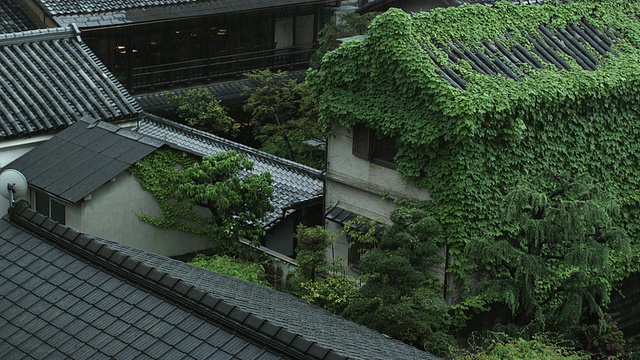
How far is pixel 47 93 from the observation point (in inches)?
1054

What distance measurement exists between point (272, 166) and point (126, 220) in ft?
19.5

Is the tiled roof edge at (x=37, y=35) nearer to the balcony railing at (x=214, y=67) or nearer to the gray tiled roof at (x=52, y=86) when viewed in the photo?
the gray tiled roof at (x=52, y=86)

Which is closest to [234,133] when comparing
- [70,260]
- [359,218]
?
[359,218]

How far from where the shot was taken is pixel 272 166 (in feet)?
96.1

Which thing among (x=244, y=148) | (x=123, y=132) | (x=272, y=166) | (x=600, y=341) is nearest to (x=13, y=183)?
(x=123, y=132)

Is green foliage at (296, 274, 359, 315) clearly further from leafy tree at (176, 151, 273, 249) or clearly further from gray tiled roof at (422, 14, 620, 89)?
gray tiled roof at (422, 14, 620, 89)

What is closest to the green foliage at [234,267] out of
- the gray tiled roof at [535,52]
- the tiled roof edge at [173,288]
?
the gray tiled roof at [535,52]

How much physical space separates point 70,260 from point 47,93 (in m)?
13.3

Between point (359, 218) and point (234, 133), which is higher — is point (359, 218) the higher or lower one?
the higher one

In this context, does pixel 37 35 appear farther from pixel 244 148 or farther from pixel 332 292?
pixel 332 292

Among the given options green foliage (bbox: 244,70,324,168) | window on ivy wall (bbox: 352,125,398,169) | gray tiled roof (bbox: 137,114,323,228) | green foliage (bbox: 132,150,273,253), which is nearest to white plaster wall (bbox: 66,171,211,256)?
green foliage (bbox: 132,150,273,253)

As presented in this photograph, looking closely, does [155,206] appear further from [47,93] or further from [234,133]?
[234,133]

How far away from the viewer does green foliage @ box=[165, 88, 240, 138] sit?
37.3m

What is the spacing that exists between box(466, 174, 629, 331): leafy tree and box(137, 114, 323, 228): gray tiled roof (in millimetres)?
6144
